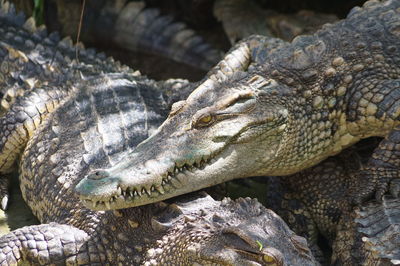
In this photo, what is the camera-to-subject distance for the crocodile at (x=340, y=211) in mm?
3137

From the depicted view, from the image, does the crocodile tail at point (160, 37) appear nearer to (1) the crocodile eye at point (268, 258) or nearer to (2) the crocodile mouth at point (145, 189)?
(2) the crocodile mouth at point (145, 189)

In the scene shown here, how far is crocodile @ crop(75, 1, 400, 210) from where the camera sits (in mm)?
3182

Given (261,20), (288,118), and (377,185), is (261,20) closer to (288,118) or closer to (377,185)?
(288,118)

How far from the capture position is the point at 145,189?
10.0ft

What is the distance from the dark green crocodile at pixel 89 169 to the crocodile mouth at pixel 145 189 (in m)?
0.11

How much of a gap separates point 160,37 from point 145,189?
2.82 m

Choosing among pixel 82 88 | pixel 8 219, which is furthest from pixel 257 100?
pixel 8 219

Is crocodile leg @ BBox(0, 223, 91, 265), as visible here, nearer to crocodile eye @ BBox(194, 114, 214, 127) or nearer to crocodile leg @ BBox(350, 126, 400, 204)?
crocodile eye @ BBox(194, 114, 214, 127)

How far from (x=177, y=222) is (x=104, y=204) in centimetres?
36

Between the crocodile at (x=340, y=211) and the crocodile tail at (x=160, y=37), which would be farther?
the crocodile tail at (x=160, y=37)

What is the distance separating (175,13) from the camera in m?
6.73

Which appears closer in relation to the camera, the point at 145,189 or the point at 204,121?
the point at 145,189

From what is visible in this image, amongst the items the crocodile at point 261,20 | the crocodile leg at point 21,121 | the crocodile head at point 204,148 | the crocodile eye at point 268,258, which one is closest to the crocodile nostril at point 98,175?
the crocodile head at point 204,148

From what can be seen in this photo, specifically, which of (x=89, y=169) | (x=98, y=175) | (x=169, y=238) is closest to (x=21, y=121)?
(x=89, y=169)
